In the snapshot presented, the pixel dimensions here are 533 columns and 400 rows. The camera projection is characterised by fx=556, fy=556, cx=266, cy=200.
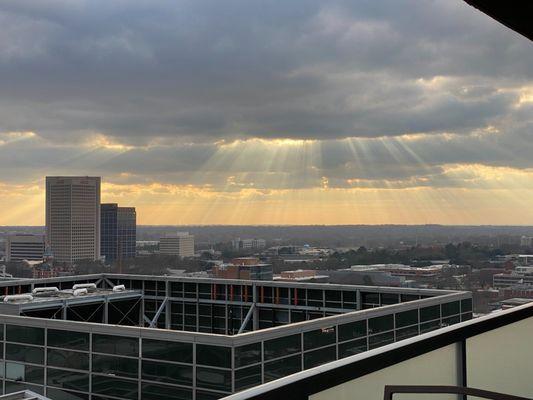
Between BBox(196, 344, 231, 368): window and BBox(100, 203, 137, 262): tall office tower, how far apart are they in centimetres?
2844

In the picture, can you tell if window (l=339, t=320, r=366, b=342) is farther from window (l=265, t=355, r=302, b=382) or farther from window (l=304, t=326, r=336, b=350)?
window (l=265, t=355, r=302, b=382)

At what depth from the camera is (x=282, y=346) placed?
55.2ft

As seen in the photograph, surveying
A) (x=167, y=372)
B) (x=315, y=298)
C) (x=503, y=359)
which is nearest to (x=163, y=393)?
(x=167, y=372)

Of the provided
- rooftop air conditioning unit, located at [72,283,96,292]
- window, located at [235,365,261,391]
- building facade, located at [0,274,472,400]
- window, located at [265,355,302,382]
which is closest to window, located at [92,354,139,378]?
building facade, located at [0,274,472,400]

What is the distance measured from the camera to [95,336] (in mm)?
17781

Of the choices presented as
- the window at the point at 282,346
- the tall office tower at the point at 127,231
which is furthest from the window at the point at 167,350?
the tall office tower at the point at 127,231

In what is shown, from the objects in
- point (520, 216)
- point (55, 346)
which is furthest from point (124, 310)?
point (520, 216)

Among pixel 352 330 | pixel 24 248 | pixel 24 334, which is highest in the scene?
pixel 24 248

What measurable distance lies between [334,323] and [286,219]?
24307 mm

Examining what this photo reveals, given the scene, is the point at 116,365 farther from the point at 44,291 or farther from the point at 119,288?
the point at 119,288

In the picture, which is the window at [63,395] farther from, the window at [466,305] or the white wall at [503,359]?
the white wall at [503,359]

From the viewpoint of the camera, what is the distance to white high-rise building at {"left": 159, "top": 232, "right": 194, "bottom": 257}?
3888 cm

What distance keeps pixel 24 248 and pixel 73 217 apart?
1187 centimetres

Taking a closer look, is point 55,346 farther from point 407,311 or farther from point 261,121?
point 261,121
